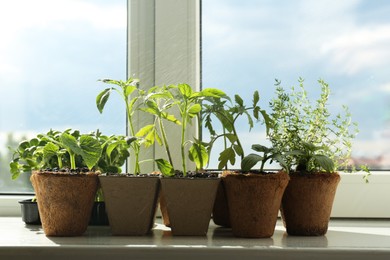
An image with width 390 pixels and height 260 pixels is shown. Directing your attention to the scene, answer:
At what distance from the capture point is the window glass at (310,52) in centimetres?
177

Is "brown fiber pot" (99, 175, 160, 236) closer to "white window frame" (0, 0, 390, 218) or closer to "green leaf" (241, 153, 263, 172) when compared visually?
"green leaf" (241, 153, 263, 172)

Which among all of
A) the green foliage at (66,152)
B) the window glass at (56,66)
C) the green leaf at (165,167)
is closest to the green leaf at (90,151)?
the green foliage at (66,152)

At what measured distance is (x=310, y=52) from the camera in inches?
70.2

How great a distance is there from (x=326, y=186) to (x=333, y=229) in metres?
0.19

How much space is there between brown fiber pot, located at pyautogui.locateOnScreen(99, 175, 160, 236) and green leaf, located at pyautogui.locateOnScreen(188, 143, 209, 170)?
128mm

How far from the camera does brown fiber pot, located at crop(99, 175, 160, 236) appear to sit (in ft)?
4.45

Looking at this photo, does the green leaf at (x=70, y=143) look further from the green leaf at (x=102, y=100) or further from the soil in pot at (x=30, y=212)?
the soil in pot at (x=30, y=212)

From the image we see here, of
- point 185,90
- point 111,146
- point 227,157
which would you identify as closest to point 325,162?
point 227,157

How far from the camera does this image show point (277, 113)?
4.82ft

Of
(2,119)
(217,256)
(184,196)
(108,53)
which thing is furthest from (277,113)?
(2,119)

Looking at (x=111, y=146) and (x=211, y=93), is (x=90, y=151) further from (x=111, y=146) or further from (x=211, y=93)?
(x=211, y=93)

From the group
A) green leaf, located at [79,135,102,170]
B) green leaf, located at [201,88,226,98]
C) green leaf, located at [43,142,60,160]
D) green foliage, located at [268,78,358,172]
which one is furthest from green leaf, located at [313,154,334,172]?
green leaf, located at [43,142,60,160]

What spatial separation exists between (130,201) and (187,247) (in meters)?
0.22

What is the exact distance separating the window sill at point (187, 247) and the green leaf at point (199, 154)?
0.18 metres
